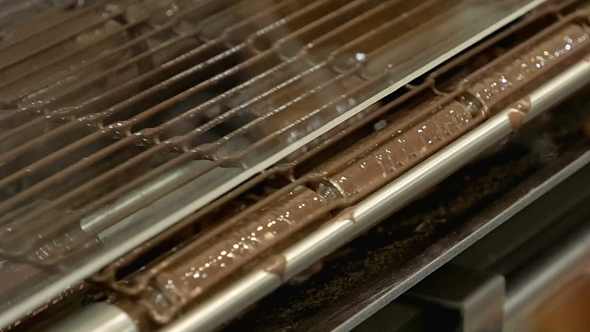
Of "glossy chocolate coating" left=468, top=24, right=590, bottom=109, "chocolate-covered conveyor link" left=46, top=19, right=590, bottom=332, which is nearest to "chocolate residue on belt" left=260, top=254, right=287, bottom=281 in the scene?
"chocolate-covered conveyor link" left=46, top=19, right=590, bottom=332

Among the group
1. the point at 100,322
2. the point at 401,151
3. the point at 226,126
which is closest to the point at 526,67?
the point at 401,151

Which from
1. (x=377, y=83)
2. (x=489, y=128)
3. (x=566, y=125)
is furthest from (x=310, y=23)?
(x=566, y=125)

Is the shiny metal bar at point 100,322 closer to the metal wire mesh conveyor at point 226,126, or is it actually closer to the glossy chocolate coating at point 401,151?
the metal wire mesh conveyor at point 226,126

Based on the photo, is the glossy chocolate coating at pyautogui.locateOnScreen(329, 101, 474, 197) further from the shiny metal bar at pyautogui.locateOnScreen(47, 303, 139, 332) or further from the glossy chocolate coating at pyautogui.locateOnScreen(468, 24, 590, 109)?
the shiny metal bar at pyautogui.locateOnScreen(47, 303, 139, 332)

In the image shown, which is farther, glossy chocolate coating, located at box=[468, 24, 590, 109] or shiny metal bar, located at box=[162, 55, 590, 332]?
glossy chocolate coating, located at box=[468, 24, 590, 109]

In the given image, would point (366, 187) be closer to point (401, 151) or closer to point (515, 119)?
point (401, 151)

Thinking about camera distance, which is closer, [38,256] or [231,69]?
[38,256]

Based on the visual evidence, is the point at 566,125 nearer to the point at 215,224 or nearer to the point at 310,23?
the point at 310,23
